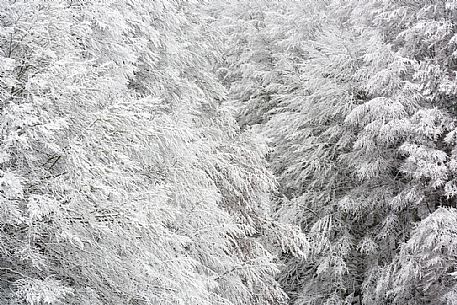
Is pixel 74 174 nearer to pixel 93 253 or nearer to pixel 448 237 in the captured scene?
pixel 93 253

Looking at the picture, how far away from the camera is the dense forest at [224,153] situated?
4496mm

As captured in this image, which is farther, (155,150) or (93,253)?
(155,150)

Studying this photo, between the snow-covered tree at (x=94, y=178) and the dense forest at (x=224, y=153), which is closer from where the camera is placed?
the snow-covered tree at (x=94, y=178)

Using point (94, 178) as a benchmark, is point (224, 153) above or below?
below

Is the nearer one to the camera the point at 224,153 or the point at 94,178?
the point at 94,178

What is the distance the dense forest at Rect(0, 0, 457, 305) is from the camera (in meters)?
4.50

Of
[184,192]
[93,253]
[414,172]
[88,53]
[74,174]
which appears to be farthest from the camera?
[414,172]

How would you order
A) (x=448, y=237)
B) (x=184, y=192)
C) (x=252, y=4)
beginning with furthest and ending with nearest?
(x=252, y=4), (x=448, y=237), (x=184, y=192)

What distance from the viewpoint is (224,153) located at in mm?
7980

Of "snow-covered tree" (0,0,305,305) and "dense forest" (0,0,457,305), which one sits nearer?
"snow-covered tree" (0,0,305,305)

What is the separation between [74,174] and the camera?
4477 millimetres

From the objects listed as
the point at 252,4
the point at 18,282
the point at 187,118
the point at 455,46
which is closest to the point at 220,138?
the point at 187,118

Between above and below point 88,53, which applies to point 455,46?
above

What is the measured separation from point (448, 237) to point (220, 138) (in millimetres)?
4602
